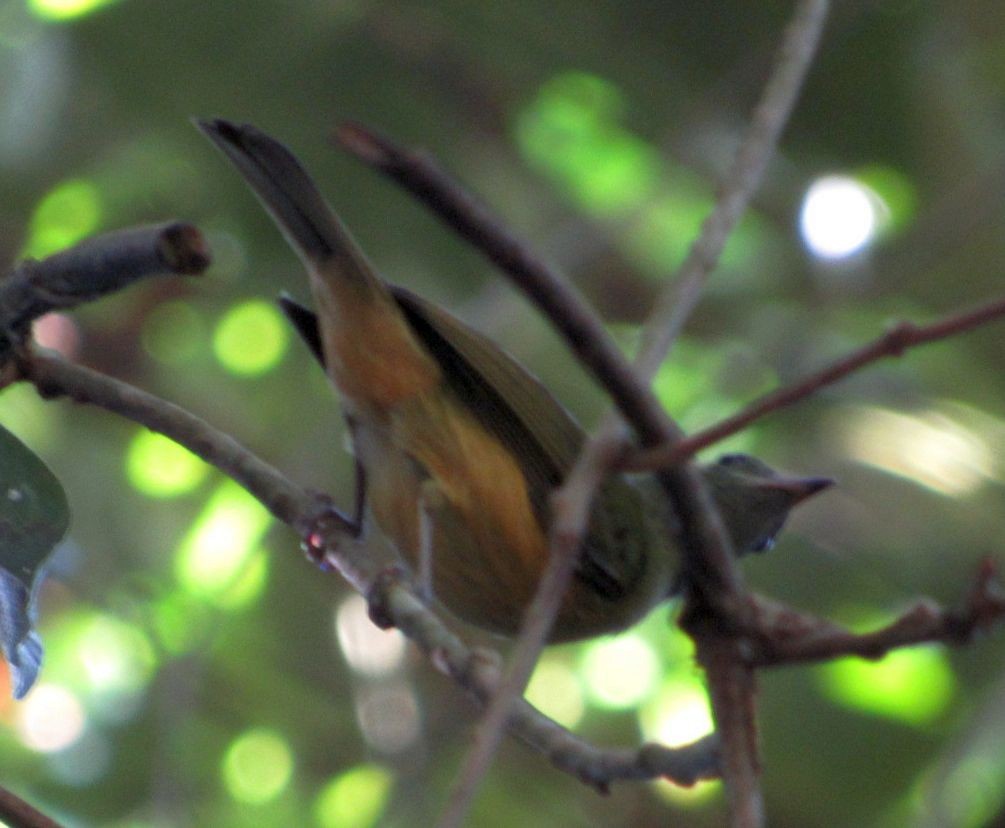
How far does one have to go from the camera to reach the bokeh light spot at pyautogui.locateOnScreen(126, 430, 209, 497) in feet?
19.2

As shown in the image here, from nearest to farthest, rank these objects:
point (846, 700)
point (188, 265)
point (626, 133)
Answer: point (188, 265) < point (846, 700) < point (626, 133)

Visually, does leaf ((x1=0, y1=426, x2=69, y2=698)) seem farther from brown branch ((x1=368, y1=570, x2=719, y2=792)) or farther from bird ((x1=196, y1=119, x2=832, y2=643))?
bird ((x1=196, y1=119, x2=832, y2=643))

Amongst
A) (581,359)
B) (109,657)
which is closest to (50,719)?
(109,657)

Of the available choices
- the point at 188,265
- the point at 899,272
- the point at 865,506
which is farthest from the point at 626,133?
the point at 188,265

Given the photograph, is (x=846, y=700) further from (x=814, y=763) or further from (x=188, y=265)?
(x=188, y=265)

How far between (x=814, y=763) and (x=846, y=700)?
0.31 meters

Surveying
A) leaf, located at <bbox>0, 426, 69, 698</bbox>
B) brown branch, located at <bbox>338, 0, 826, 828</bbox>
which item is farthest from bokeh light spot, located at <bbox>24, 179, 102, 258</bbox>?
brown branch, located at <bbox>338, 0, 826, 828</bbox>

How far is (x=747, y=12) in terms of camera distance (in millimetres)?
5672

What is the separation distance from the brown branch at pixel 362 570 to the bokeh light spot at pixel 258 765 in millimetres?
3416

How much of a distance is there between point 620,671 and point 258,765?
164 cm

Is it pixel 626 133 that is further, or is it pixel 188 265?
pixel 626 133

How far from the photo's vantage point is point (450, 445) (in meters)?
3.27

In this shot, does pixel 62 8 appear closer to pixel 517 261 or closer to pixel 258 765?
pixel 258 765

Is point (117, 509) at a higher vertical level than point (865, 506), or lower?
lower
